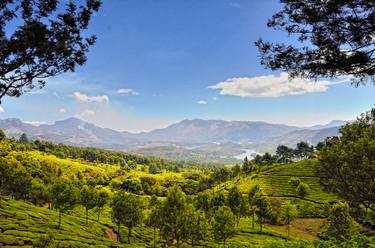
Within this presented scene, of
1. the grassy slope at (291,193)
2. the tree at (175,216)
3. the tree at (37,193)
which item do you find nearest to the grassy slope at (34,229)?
the tree at (175,216)

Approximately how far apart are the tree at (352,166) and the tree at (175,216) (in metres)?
33.6

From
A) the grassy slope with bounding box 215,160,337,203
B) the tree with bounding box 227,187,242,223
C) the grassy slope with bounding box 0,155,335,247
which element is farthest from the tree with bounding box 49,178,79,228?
the grassy slope with bounding box 215,160,337,203

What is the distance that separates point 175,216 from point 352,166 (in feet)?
126

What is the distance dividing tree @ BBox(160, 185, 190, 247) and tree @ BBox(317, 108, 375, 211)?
33.6 metres

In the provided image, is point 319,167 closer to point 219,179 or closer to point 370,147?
point 370,147

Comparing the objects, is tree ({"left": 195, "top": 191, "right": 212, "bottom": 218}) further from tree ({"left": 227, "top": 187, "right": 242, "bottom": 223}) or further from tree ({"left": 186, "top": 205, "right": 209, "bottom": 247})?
tree ({"left": 186, "top": 205, "right": 209, "bottom": 247})

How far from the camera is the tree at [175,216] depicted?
5722 centimetres

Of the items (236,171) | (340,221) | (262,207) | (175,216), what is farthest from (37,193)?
(236,171)

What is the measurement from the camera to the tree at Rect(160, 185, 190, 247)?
188 ft

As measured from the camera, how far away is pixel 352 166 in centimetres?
2625

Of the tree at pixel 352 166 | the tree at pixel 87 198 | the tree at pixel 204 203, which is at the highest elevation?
the tree at pixel 352 166

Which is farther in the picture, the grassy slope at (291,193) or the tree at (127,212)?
the grassy slope at (291,193)

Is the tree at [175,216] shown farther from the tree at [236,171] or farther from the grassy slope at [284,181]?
the tree at [236,171]

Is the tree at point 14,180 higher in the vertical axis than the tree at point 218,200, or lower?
higher
